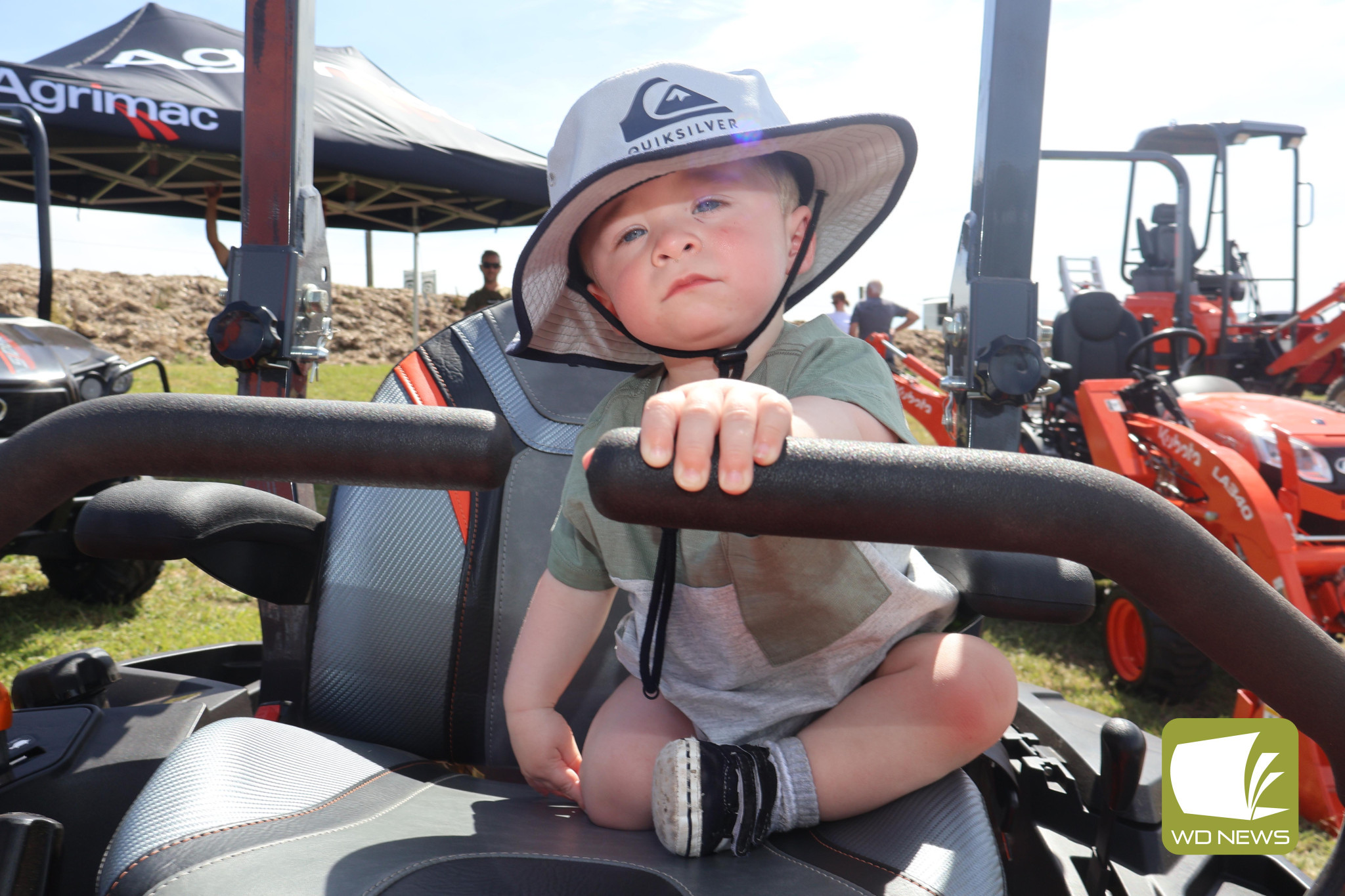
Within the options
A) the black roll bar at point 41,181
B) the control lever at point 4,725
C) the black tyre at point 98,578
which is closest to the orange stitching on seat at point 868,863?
the control lever at point 4,725

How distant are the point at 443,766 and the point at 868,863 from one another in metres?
0.50

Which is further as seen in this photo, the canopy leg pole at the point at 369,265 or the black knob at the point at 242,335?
the canopy leg pole at the point at 369,265

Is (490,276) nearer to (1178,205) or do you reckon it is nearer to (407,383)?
(1178,205)

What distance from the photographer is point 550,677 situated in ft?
2.78

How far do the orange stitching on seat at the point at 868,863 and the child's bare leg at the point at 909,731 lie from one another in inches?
1.0

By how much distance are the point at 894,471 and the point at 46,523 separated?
2.83 metres

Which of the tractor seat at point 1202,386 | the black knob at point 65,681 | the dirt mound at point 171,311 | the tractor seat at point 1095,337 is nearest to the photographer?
the black knob at point 65,681

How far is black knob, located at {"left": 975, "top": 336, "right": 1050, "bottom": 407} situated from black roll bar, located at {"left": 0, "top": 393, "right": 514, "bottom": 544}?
841mm

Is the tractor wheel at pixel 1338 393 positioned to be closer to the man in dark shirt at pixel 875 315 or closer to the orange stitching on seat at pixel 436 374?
the man in dark shirt at pixel 875 315

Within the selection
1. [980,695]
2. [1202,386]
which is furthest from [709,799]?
[1202,386]

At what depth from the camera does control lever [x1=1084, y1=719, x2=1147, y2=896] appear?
0.65 meters

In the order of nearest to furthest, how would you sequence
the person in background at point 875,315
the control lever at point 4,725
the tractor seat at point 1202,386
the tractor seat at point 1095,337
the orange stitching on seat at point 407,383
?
the control lever at point 4,725
the orange stitching on seat at point 407,383
the tractor seat at point 1202,386
the tractor seat at point 1095,337
the person in background at point 875,315

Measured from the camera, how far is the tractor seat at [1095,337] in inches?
145

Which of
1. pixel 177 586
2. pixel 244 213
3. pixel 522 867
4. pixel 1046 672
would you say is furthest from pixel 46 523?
pixel 1046 672
